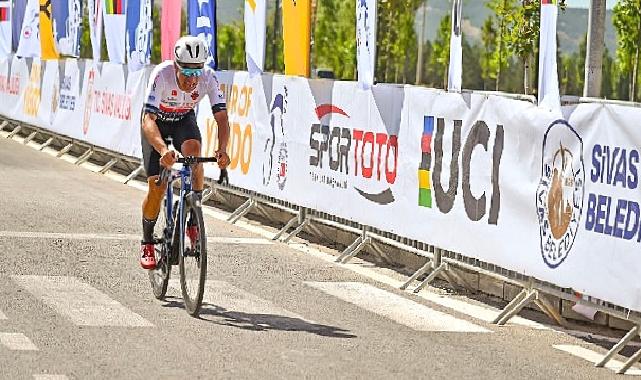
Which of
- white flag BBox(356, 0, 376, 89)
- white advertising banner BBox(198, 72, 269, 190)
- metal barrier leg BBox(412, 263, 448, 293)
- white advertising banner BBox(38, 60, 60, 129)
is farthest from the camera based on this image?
white advertising banner BBox(38, 60, 60, 129)

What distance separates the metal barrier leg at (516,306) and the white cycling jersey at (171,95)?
258cm

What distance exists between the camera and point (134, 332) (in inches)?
387

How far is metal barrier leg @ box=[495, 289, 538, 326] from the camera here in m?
11.4

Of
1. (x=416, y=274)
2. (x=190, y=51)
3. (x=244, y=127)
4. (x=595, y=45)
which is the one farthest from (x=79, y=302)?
(x=244, y=127)

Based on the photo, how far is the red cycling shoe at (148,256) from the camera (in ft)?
38.0

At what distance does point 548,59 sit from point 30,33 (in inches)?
760

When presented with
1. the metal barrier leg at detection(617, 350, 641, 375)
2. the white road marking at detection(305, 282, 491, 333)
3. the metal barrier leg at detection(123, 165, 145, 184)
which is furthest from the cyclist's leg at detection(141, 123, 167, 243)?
the metal barrier leg at detection(123, 165, 145, 184)

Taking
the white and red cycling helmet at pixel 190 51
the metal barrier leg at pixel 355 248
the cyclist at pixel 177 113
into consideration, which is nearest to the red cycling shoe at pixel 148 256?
the cyclist at pixel 177 113

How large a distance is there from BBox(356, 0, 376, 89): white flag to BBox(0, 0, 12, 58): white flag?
17480mm

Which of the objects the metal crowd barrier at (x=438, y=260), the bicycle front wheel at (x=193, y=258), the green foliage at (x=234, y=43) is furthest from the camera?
the green foliage at (x=234, y=43)

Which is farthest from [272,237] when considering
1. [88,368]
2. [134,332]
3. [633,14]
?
[633,14]

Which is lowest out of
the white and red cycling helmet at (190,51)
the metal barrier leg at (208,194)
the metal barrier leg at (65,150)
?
the metal barrier leg at (65,150)

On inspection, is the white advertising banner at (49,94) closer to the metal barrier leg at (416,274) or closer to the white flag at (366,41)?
the white flag at (366,41)

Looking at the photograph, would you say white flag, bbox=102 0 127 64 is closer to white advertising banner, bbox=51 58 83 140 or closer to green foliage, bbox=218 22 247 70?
white advertising banner, bbox=51 58 83 140
